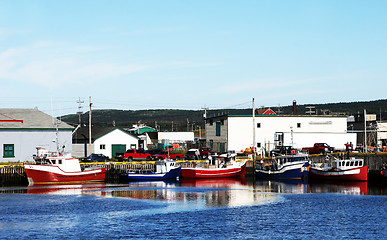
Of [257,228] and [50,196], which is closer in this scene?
[257,228]

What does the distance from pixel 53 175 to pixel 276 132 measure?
42524 millimetres

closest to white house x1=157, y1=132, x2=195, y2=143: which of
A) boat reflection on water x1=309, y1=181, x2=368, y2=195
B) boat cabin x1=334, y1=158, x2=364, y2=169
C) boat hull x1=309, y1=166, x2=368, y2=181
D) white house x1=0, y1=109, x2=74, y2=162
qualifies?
white house x1=0, y1=109, x2=74, y2=162

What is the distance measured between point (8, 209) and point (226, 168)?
118 feet

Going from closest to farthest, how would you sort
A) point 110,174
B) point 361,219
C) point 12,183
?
point 361,219
point 12,183
point 110,174

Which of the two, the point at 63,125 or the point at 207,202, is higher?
the point at 63,125

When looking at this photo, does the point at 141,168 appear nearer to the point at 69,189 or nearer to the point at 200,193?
the point at 69,189

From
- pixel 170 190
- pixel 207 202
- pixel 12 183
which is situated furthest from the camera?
pixel 12 183

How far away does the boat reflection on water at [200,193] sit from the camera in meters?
46.8

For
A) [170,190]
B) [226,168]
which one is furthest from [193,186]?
[226,168]

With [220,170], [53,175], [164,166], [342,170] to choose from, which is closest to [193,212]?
[53,175]

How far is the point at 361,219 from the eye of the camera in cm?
3788

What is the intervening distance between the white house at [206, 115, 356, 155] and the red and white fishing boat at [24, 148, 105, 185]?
32.9 m

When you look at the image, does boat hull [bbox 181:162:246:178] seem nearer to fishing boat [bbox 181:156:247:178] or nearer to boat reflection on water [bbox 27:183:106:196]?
fishing boat [bbox 181:156:247:178]

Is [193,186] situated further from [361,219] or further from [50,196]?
[361,219]
